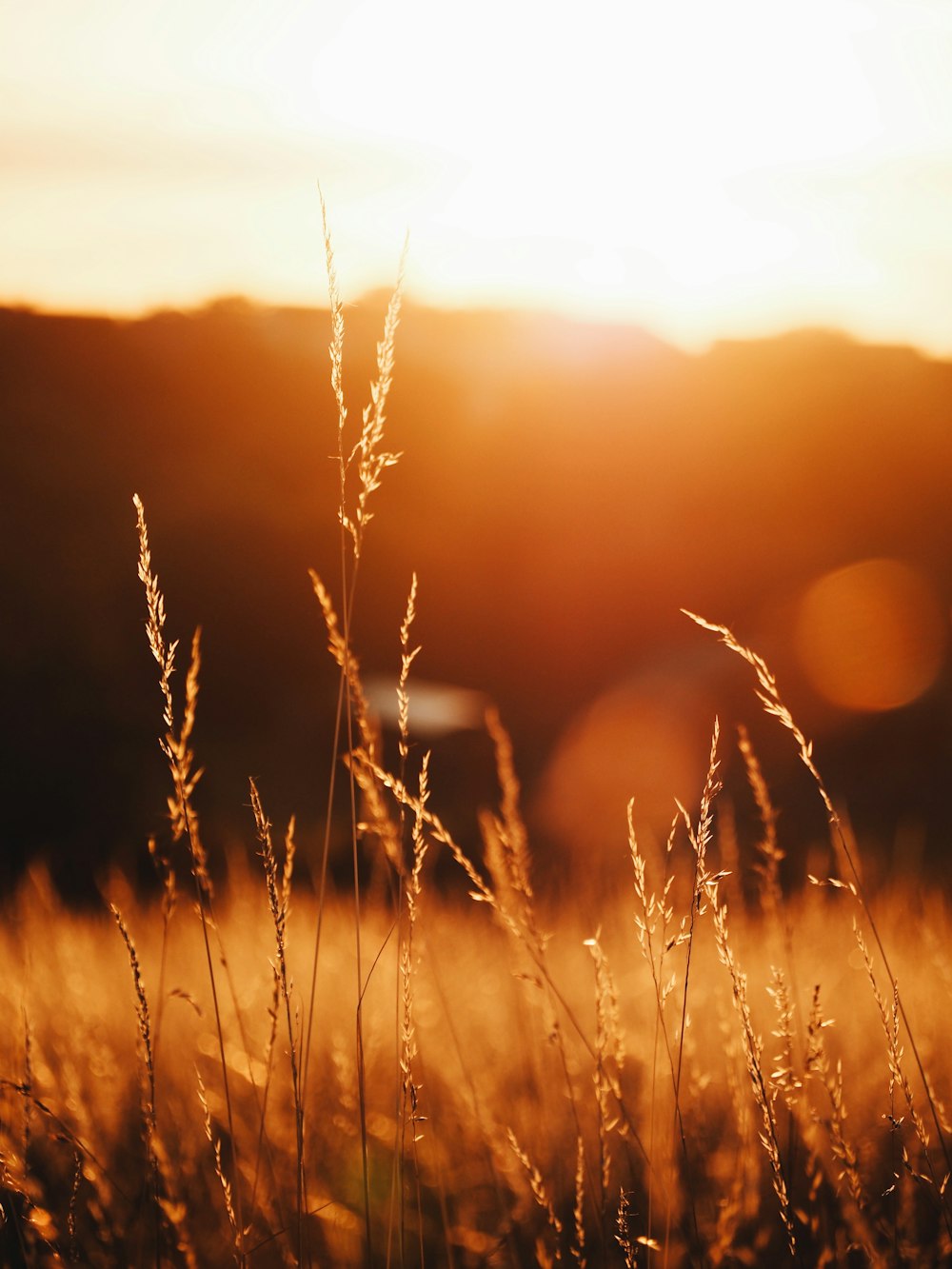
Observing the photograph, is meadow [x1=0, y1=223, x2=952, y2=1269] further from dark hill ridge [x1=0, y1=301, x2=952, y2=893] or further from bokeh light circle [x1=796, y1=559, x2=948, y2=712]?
bokeh light circle [x1=796, y1=559, x2=948, y2=712]

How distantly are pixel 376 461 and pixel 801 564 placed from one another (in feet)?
76.5

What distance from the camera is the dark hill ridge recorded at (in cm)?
1664

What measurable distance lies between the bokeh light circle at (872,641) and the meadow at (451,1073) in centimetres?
1635

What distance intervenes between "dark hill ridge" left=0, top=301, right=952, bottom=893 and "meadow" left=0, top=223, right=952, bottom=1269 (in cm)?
843

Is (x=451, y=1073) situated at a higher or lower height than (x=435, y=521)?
lower

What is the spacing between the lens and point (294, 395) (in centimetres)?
2025

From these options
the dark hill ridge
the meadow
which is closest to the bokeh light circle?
the dark hill ridge

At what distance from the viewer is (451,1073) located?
273cm

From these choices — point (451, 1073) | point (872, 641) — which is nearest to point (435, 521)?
point (872, 641)

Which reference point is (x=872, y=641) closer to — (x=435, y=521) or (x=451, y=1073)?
(x=435, y=521)

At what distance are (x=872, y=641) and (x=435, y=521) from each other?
Answer: 920 centimetres

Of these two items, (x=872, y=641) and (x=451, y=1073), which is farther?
(x=872, y=641)

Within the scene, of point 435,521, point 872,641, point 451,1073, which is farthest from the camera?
point 435,521

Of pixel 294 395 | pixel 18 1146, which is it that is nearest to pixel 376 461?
pixel 18 1146
